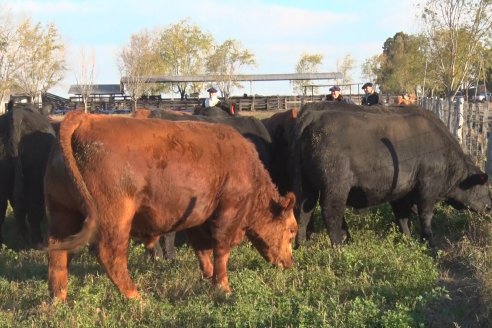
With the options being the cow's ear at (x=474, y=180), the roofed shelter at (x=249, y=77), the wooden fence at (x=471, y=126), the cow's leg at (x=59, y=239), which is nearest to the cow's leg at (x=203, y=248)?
the cow's leg at (x=59, y=239)

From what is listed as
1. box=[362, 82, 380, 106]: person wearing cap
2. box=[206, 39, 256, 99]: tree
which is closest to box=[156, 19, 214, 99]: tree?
box=[206, 39, 256, 99]: tree

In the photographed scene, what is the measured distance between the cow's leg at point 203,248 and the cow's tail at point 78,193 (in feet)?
4.68

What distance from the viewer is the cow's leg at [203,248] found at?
19.7 ft

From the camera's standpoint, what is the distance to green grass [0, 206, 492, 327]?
14.9ft

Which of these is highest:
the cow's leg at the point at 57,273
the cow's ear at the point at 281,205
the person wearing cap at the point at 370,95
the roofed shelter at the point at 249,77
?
the roofed shelter at the point at 249,77

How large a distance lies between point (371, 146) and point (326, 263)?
5.71 ft

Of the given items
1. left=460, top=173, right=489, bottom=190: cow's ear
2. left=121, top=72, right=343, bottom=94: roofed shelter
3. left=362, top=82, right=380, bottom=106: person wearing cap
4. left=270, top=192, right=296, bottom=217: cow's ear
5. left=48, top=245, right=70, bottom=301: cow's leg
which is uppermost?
left=121, top=72, right=343, bottom=94: roofed shelter

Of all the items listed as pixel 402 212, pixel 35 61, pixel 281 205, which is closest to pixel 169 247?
pixel 281 205

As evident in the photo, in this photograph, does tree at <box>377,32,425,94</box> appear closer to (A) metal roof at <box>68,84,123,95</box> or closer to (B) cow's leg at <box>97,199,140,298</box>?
(A) metal roof at <box>68,84,123,95</box>

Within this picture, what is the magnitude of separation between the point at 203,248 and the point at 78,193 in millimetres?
1712

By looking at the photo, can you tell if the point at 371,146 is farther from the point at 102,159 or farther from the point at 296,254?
the point at 102,159

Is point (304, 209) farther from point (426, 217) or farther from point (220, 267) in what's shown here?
point (220, 267)

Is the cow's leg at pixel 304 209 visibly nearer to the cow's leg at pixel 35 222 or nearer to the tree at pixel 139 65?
the cow's leg at pixel 35 222

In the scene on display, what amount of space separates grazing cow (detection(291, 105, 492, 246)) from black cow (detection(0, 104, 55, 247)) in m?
3.37
